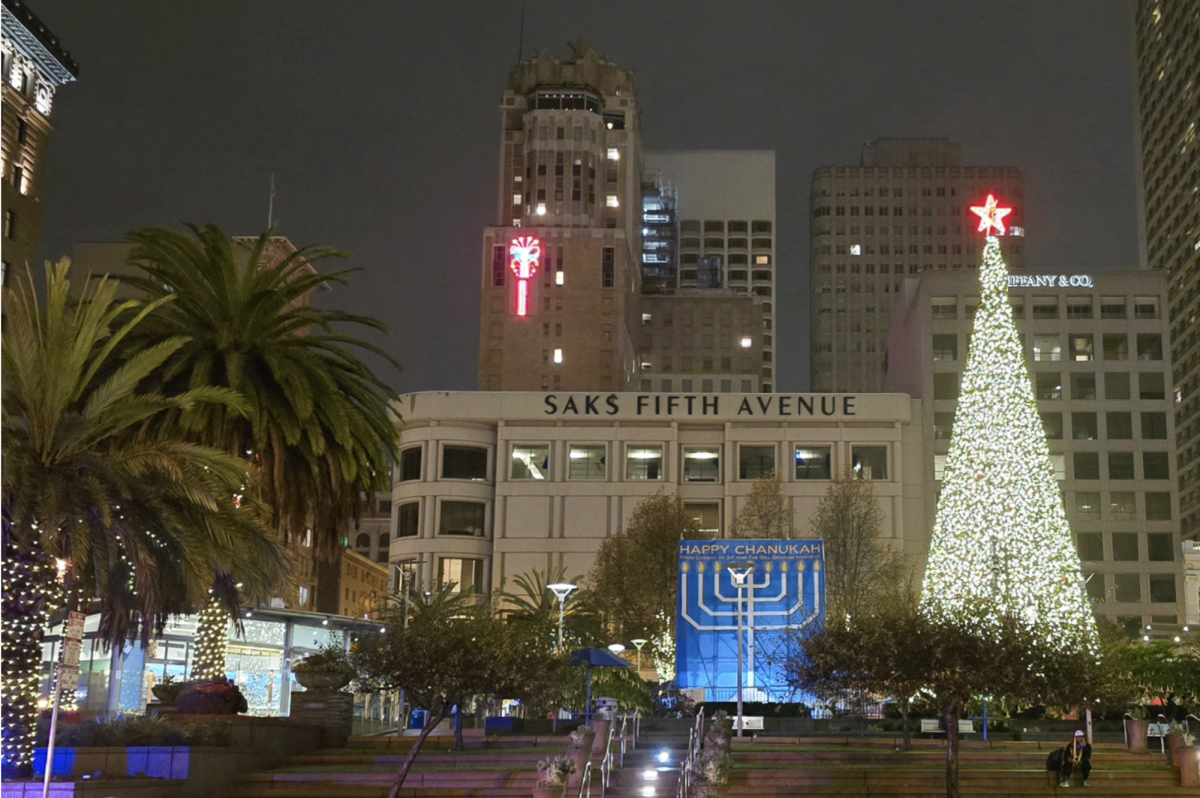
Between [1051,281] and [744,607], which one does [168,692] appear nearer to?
[744,607]

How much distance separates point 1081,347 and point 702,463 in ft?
107

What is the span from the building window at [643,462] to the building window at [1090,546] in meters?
32.5

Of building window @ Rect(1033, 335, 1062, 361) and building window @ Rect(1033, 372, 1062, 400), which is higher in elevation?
building window @ Rect(1033, 335, 1062, 361)

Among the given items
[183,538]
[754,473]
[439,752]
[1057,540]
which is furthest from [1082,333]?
[183,538]

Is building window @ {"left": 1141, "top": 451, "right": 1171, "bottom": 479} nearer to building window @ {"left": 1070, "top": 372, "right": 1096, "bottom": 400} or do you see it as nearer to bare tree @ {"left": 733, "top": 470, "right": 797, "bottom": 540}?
building window @ {"left": 1070, "top": 372, "right": 1096, "bottom": 400}

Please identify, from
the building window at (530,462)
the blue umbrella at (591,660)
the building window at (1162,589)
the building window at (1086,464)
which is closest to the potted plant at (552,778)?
the blue umbrella at (591,660)

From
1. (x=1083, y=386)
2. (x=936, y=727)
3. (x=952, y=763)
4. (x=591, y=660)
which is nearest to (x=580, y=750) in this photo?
(x=952, y=763)

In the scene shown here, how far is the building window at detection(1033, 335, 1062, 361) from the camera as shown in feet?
366

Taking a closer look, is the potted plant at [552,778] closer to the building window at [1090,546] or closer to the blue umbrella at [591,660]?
the blue umbrella at [591,660]

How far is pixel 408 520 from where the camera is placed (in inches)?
3947

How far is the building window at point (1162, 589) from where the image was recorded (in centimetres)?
10619

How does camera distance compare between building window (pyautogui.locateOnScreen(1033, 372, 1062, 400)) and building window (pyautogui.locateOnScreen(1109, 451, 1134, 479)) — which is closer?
building window (pyautogui.locateOnScreen(1109, 451, 1134, 479))

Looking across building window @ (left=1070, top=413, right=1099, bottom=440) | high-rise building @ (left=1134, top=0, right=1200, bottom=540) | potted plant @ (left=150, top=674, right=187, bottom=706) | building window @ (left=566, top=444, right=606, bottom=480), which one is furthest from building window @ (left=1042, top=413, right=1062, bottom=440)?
potted plant @ (left=150, top=674, right=187, bottom=706)

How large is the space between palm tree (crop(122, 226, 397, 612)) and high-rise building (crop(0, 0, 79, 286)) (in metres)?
61.6
